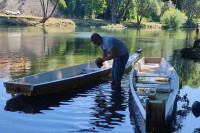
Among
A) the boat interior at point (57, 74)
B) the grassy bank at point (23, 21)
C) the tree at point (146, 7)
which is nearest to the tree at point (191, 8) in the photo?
the tree at point (146, 7)

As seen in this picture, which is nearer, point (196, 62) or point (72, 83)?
point (72, 83)

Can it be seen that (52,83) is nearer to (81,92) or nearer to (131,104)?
(81,92)

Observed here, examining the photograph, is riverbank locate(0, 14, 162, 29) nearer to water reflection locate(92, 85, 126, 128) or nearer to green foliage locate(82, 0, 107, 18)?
green foliage locate(82, 0, 107, 18)

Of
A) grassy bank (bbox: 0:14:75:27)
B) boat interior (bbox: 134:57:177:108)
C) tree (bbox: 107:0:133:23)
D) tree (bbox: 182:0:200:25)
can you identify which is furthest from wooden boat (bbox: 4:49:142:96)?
tree (bbox: 182:0:200:25)

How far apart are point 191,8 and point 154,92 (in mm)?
76805

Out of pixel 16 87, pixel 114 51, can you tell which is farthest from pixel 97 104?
pixel 16 87

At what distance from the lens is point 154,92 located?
31.6 ft

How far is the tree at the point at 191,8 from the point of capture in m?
79.6

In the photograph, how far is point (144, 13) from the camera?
76500 millimetres

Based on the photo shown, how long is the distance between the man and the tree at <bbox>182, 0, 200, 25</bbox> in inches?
2935

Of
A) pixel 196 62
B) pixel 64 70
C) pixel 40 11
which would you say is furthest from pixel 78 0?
pixel 64 70

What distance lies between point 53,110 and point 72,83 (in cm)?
194

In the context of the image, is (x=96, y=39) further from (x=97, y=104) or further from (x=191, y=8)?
(x=191, y=8)

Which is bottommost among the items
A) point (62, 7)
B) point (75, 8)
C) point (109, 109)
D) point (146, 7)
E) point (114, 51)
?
point (109, 109)
